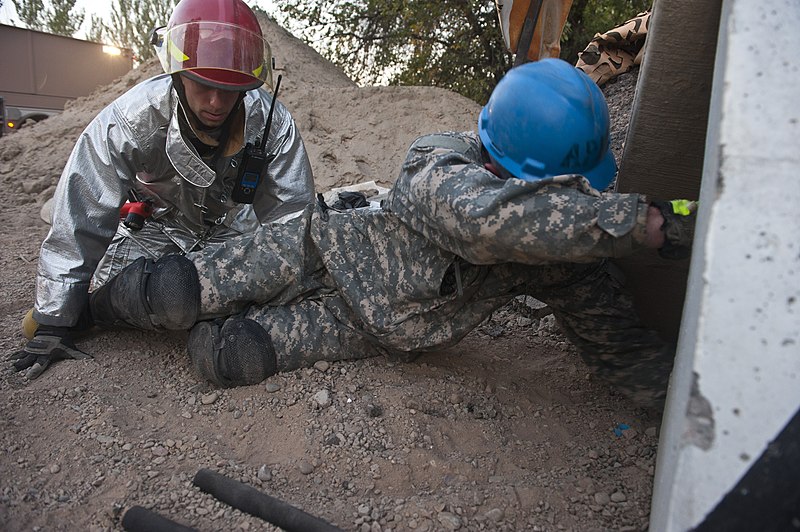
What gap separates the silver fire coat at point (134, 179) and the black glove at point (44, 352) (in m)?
0.04

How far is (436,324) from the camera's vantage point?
2527mm

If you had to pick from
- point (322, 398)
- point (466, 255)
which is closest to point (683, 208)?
point (466, 255)

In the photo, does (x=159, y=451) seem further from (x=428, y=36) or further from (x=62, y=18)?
(x=62, y=18)

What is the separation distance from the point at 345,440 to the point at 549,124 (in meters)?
1.16

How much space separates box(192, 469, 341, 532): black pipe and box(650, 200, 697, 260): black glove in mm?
1103

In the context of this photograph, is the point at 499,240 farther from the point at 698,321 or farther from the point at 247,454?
the point at 247,454

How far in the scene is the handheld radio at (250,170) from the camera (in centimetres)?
315

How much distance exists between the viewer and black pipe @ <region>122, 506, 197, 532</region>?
1.67 m

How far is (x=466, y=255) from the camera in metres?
2.12

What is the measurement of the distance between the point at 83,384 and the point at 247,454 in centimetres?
80

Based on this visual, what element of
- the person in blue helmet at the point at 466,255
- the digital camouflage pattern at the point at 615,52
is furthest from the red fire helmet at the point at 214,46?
the digital camouflage pattern at the point at 615,52

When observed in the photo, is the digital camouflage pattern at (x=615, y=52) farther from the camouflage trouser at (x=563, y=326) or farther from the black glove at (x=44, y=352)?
the black glove at (x=44, y=352)

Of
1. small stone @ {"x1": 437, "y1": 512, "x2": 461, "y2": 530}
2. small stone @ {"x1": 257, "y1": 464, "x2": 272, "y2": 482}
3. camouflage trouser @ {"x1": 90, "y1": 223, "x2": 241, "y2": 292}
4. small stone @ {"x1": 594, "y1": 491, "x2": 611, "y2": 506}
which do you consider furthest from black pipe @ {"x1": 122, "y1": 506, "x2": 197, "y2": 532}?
camouflage trouser @ {"x1": 90, "y1": 223, "x2": 241, "y2": 292}

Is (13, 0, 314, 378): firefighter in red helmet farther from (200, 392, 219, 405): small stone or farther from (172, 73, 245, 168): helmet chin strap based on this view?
(200, 392, 219, 405): small stone
